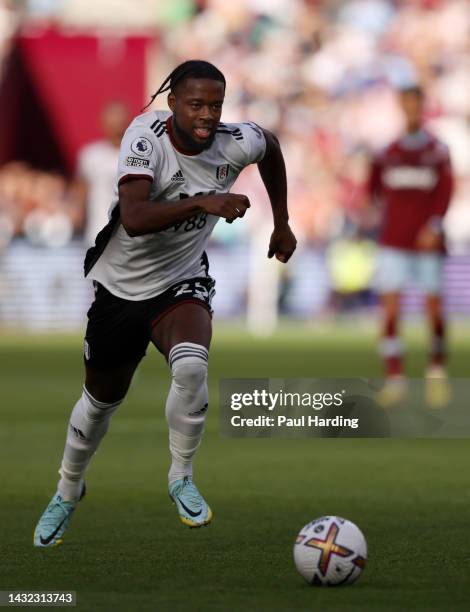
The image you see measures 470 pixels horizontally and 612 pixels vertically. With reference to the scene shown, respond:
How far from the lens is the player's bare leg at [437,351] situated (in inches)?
540

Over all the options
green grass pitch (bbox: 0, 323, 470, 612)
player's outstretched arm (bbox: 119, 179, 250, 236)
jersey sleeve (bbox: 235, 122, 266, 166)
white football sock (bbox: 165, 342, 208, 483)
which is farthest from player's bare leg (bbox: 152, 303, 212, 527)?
jersey sleeve (bbox: 235, 122, 266, 166)

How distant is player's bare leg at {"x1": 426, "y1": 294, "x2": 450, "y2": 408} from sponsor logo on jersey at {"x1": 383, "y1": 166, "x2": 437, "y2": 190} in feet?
3.39

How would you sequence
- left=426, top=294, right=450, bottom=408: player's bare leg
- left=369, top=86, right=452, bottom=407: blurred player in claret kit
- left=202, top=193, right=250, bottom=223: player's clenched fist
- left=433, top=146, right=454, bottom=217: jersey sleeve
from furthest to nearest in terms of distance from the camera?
1. left=433, top=146, right=454, bottom=217: jersey sleeve
2. left=369, top=86, right=452, bottom=407: blurred player in claret kit
3. left=426, top=294, right=450, bottom=408: player's bare leg
4. left=202, top=193, right=250, bottom=223: player's clenched fist

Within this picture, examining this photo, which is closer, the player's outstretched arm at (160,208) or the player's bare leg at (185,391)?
the player's outstretched arm at (160,208)

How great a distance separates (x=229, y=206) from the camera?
5973mm

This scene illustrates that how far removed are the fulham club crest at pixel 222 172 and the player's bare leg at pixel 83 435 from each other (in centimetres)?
90

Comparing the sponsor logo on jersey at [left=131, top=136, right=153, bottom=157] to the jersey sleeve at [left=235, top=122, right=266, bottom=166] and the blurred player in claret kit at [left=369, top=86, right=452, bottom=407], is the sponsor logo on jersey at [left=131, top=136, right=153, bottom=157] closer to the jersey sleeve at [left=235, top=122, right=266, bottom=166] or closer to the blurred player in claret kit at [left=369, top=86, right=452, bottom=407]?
the jersey sleeve at [left=235, top=122, right=266, bottom=166]

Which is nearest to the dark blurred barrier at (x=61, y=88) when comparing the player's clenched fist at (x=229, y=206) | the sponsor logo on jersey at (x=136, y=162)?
the sponsor logo on jersey at (x=136, y=162)

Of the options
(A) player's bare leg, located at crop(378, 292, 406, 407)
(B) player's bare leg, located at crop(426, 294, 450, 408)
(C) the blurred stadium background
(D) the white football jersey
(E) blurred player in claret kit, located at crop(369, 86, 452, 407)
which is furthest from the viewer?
(C) the blurred stadium background

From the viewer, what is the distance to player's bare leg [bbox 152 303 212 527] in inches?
253

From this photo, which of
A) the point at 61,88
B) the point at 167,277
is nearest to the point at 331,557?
the point at 167,277

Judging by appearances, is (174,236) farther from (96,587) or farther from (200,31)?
(200,31)

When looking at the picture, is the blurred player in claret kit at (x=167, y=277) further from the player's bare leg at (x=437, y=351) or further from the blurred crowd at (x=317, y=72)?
the blurred crowd at (x=317, y=72)

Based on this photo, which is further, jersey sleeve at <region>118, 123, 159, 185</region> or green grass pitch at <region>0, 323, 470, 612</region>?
jersey sleeve at <region>118, 123, 159, 185</region>
